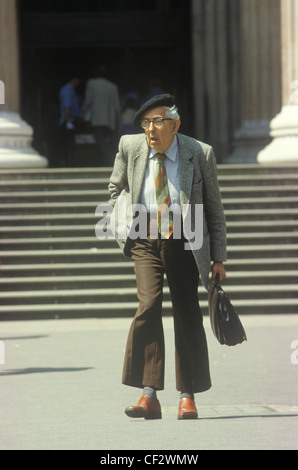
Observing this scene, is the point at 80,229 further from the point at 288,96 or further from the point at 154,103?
the point at 154,103

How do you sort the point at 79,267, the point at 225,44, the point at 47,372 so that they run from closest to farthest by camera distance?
the point at 47,372 < the point at 79,267 < the point at 225,44

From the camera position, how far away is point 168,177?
19.5 ft

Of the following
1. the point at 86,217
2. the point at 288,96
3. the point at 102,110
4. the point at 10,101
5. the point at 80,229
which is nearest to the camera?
the point at 80,229

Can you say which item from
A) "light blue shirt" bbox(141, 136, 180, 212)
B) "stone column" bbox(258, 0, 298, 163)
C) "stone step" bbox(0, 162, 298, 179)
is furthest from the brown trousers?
"stone column" bbox(258, 0, 298, 163)

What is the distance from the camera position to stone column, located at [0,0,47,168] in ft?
54.5

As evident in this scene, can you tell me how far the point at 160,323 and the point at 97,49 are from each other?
16.3 m

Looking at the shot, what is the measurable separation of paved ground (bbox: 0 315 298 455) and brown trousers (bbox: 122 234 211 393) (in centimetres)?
25

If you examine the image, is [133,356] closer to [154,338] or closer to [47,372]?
[154,338]

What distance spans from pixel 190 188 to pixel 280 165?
900cm

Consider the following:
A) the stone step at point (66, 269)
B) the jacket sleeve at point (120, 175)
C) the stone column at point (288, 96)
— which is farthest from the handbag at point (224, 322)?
the stone column at point (288, 96)

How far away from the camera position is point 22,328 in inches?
419

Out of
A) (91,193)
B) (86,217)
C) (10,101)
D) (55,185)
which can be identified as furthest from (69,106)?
(86,217)

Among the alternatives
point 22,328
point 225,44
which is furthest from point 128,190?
point 225,44
